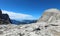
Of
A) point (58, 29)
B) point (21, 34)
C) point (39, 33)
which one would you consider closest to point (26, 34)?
point (21, 34)

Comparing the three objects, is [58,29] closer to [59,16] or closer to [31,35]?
[31,35]

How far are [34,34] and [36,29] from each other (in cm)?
120

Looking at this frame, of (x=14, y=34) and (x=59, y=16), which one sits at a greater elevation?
(x=59, y=16)

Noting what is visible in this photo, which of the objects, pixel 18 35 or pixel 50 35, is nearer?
pixel 18 35

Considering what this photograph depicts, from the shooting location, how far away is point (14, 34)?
8922 mm

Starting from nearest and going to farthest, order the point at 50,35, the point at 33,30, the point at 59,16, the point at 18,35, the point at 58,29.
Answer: the point at 18,35
the point at 50,35
the point at 33,30
the point at 58,29
the point at 59,16

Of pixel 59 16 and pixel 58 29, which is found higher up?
pixel 59 16

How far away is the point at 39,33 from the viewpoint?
9.66 m

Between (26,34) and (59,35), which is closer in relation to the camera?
(26,34)

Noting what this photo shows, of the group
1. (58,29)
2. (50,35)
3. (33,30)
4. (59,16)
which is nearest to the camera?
(50,35)

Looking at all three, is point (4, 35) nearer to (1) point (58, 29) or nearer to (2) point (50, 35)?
(2) point (50, 35)

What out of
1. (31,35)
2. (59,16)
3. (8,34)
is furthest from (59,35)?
(59,16)

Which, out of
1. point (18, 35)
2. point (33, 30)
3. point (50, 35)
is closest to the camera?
point (18, 35)

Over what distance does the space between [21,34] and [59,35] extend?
3266mm
